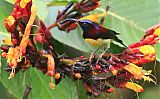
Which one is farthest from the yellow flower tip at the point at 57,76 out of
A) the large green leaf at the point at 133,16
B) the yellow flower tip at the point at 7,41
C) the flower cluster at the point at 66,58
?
the large green leaf at the point at 133,16

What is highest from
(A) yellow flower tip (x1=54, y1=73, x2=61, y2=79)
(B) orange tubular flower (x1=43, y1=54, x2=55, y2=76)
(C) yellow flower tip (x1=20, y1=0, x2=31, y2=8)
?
(C) yellow flower tip (x1=20, y1=0, x2=31, y2=8)

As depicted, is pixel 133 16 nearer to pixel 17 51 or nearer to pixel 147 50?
pixel 147 50

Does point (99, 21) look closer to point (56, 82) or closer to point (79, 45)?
point (79, 45)

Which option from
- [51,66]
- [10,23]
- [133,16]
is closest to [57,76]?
[51,66]

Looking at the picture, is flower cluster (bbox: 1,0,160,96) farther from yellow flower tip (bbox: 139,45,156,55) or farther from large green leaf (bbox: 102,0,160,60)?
large green leaf (bbox: 102,0,160,60)

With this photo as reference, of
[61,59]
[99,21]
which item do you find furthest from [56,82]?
[99,21]

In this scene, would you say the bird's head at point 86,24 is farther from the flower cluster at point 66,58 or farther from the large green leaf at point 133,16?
the large green leaf at point 133,16

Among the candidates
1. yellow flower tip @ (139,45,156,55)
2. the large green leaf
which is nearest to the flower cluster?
yellow flower tip @ (139,45,156,55)

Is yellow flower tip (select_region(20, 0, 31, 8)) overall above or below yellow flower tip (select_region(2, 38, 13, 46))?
above
